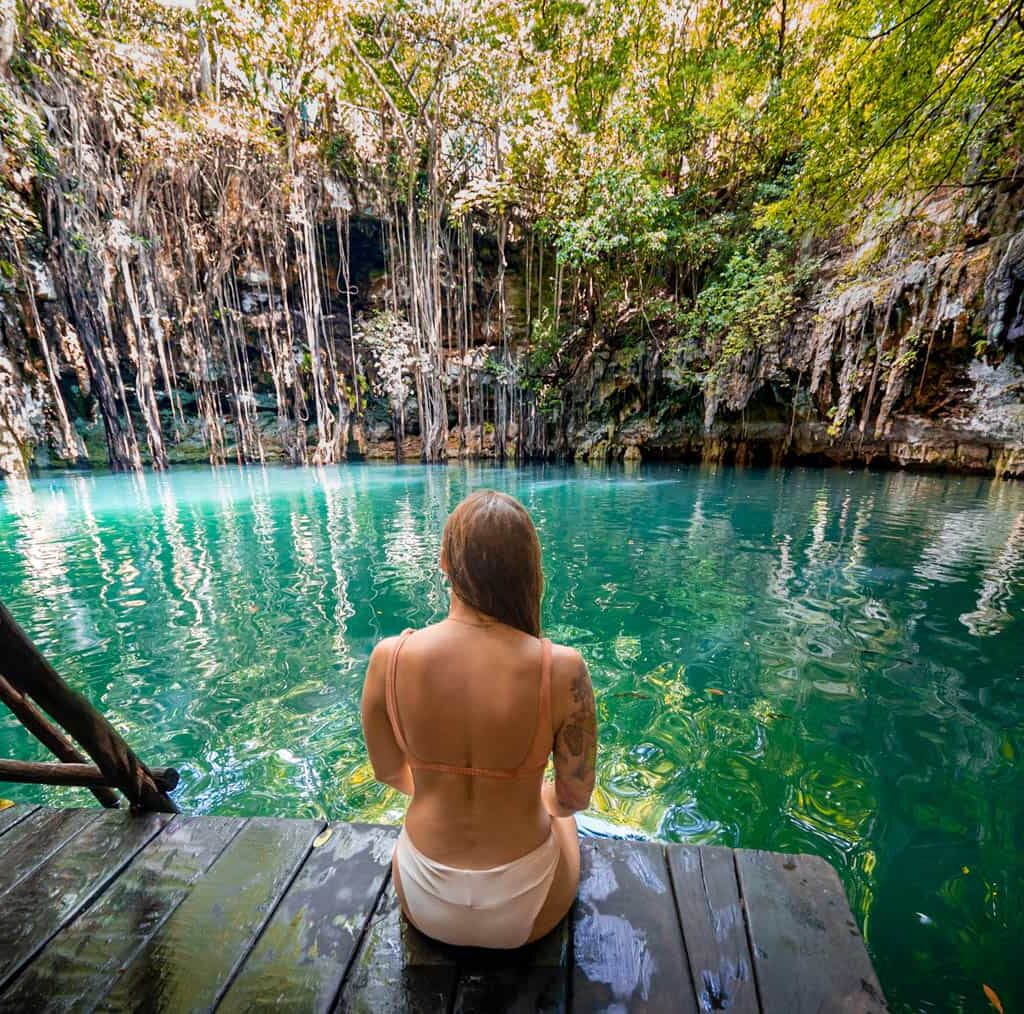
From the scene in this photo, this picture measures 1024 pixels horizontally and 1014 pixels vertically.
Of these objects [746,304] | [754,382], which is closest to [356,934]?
[746,304]

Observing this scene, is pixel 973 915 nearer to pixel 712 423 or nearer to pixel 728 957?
pixel 728 957

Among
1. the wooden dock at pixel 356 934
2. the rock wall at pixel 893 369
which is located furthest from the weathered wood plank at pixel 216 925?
the rock wall at pixel 893 369

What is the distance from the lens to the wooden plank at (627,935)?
106cm

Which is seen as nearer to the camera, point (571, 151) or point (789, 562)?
point (789, 562)

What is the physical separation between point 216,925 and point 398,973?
20.3 inches

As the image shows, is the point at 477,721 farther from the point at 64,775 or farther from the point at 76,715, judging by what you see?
the point at 64,775

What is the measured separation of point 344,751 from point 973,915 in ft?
8.69

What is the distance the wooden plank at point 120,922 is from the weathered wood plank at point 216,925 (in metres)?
0.04

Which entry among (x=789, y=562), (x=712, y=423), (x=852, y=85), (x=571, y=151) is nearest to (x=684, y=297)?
Answer: (x=712, y=423)

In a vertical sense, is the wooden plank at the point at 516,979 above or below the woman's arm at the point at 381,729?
below

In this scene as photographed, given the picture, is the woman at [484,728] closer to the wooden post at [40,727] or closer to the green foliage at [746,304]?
the wooden post at [40,727]

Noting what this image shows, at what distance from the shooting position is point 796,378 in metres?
14.1

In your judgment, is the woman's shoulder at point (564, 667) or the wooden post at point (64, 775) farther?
the wooden post at point (64, 775)

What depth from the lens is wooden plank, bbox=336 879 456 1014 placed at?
1024 mm
